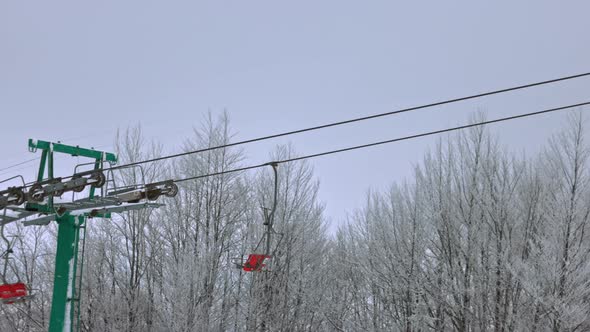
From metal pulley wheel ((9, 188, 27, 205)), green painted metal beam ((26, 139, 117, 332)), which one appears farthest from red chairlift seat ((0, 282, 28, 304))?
metal pulley wheel ((9, 188, 27, 205))

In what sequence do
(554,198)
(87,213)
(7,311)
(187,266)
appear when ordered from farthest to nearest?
(7,311) < (187,266) < (554,198) < (87,213)

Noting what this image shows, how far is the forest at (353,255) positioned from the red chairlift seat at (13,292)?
681 cm

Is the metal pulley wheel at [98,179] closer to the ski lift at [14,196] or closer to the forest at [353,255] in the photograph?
→ the ski lift at [14,196]

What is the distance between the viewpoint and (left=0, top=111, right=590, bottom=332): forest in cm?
1825

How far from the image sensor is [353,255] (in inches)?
1064

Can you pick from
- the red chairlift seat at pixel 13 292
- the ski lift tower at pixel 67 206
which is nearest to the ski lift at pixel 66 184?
the ski lift tower at pixel 67 206

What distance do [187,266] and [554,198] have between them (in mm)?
11823

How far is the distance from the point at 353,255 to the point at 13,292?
57.9ft

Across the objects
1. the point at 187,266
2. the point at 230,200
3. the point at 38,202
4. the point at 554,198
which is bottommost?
the point at 38,202

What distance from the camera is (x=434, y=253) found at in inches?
854

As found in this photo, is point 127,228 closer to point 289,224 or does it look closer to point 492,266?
point 289,224

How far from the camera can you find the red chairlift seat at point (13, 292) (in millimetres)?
11164

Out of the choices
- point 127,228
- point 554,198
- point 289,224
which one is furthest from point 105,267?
point 554,198

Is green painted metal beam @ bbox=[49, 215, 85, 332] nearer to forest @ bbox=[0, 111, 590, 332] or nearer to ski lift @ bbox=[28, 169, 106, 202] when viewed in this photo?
ski lift @ bbox=[28, 169, 106, 202]
